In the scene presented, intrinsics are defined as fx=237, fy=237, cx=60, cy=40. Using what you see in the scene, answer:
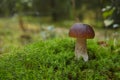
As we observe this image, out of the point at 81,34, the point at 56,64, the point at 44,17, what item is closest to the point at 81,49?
the point at 81,34

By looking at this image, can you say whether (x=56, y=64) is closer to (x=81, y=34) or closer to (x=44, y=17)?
(x=81, y=34)

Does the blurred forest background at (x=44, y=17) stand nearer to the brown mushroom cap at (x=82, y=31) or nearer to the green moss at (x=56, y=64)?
the green moss at (x=56, y=64)

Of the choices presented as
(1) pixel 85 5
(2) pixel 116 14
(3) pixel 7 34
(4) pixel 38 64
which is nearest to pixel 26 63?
(4) pixel 38 64

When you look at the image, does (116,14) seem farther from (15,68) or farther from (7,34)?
(7,34)

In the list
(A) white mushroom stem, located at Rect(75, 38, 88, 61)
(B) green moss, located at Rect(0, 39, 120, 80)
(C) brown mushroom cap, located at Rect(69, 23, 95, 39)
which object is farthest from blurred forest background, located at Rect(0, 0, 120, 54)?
(C) brown mushroom cap, located at Rect(69, 23, 95, 39)

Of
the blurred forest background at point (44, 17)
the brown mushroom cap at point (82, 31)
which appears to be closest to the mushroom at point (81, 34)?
the brown mushroom cap at point (82, 31)

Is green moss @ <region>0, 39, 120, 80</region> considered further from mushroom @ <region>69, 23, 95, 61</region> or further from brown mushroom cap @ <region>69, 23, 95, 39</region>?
brown mushroom cap @ <region>69, 23, 95, 39</region>
